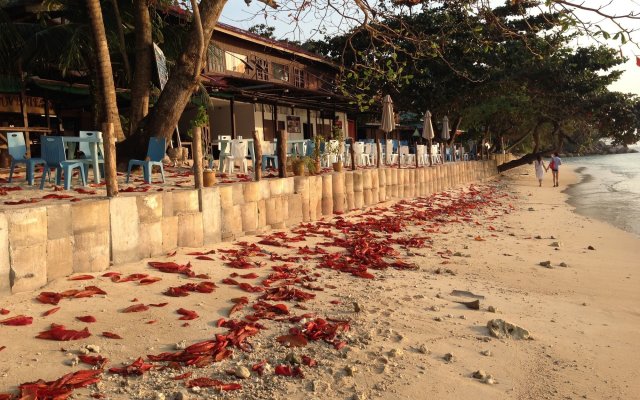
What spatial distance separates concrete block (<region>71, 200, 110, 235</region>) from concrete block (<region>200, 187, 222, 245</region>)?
1.49 m

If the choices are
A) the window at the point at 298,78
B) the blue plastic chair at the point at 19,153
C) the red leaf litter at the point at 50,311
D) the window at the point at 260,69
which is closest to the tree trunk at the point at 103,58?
the blue plastic chair at the point at 19,153

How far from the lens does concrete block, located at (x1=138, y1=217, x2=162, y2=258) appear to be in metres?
5.45

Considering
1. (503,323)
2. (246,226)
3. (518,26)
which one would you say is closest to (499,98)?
(518,26)

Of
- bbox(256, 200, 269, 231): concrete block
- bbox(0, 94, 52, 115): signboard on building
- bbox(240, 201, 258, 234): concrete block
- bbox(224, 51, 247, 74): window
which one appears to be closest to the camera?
bbox(240, 201, 258, 234): concrete block

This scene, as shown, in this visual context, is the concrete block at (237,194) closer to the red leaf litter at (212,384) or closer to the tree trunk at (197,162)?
the tree trunk at (197,162)

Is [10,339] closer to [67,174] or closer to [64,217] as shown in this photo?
[64,217]

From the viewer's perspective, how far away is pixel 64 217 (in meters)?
4.63

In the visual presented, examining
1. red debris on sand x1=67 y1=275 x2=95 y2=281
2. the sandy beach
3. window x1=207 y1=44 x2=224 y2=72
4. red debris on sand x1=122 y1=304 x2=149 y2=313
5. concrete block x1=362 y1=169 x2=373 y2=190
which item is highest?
window x1=207 y1=44 x2=224 y2=72

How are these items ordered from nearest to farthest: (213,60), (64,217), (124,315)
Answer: (124,315), (64,217), (213,60)

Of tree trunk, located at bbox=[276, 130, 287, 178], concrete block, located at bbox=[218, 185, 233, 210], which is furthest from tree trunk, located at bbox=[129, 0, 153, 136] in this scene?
concrete block, located at bbox=[218, 185, 233, 210]

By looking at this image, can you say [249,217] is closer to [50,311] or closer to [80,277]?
[80,277]

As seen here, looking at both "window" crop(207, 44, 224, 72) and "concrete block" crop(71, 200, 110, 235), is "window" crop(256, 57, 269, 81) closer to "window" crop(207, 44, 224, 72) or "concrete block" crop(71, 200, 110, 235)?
"window" crop(207, 44, 224, 72)

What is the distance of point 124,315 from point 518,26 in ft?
82.0

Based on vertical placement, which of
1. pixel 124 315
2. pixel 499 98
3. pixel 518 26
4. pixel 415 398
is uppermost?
pixel 518 26
